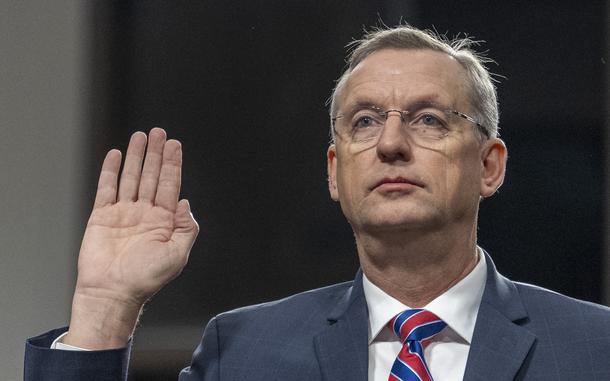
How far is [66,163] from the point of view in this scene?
8.21ft

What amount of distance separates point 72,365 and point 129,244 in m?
0.23

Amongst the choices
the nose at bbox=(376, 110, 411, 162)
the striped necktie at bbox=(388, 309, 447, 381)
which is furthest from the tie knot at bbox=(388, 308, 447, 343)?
the nose at bbox=(376, 110, 411, 162)

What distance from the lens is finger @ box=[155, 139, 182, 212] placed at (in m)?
1.72

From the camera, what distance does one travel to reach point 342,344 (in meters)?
1.65

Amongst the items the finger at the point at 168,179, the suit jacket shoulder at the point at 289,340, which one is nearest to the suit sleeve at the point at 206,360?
the suit jacket shoulder at the point at 289,340

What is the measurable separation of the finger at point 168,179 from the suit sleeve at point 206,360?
23cm

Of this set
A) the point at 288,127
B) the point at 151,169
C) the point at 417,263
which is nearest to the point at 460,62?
the point at 417,263

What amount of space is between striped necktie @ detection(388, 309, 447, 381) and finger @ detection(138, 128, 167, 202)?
18.6 inches

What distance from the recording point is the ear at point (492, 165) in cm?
180

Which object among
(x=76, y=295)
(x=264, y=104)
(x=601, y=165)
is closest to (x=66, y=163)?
(x=264, y=104)

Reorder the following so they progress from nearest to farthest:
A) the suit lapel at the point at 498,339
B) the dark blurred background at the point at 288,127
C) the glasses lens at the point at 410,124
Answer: the suit lapel at the point at 498,339, the glasses lens at the point at 410,124, the dark blurred background at the point at 288,127

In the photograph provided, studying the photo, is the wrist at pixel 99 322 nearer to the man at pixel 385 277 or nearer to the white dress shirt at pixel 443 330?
the man at pixel 385 277

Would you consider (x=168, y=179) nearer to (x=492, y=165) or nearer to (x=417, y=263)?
(x=417, y=263)

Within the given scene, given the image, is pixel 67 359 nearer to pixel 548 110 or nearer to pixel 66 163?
pixel 66 163
